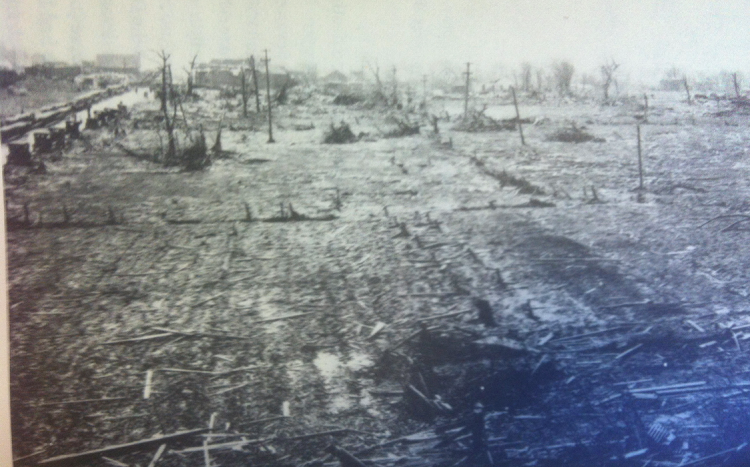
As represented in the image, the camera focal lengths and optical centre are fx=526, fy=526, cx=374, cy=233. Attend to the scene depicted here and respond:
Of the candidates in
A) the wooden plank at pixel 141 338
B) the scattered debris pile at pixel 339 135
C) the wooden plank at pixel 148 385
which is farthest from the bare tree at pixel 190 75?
the wooden plank at pixel 148 385

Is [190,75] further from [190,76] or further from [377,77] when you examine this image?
[377,77]

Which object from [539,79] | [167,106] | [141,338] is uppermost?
[539,79]

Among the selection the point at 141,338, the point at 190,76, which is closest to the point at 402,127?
the point at 190,76

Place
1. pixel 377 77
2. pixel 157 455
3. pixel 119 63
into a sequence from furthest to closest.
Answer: pixel 377 77 < pixel 119 63 < pixel 157 455

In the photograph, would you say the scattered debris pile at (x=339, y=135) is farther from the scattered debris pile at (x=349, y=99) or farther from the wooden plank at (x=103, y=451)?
the wooden plank at (x=103, y=451)

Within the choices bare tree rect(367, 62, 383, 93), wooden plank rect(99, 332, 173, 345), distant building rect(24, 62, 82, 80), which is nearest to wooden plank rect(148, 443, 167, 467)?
wooden plank rect(99, 332, 173, 345)
